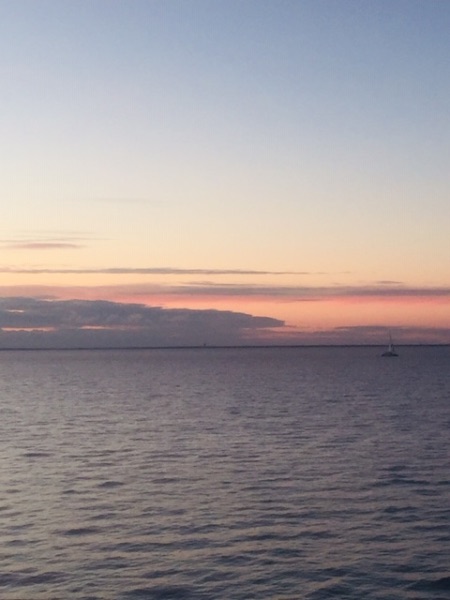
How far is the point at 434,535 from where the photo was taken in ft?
103

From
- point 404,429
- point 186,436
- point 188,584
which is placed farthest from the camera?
point 404,429

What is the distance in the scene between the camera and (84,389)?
Result: 13562 centimetres

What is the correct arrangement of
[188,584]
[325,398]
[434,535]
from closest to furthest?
1. [188,584]
2. [434,535]
3. [325,398]

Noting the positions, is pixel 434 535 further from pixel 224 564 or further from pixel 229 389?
pixel 229 389

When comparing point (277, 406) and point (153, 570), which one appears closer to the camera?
point (153, 570)

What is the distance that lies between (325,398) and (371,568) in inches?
3138

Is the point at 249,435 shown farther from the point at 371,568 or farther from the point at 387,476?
the point at 371,568

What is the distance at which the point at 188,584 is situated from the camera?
2605cm

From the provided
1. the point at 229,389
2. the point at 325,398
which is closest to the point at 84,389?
the point at 229,389

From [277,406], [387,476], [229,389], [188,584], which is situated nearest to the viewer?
[188,584]

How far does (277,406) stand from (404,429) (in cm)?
2665

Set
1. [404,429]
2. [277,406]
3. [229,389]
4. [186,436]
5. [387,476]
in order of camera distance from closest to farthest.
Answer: [387,476], [186,436], [404,429], [277,406], [229,389]

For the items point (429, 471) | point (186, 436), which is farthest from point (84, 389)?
point (429, 471)

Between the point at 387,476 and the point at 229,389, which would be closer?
the point at 387,476
